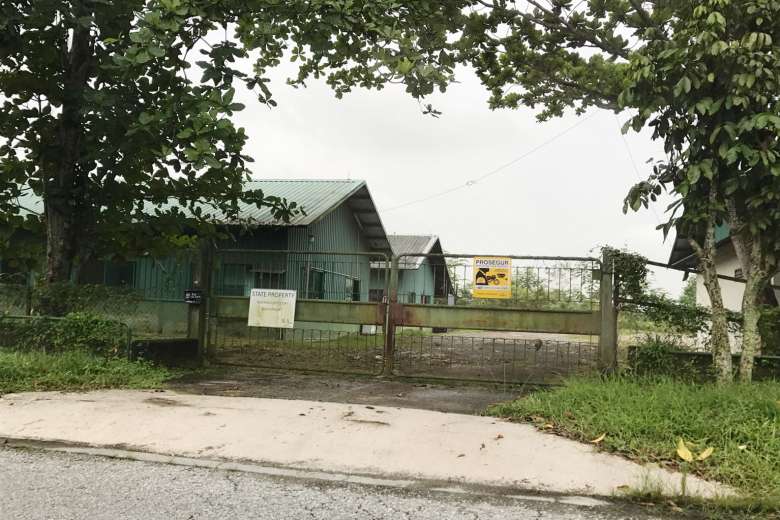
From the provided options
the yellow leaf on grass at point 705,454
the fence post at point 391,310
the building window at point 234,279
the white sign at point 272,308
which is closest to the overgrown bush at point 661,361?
the yellow leaf on grass at point 705,454

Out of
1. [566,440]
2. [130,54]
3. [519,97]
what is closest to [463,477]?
[566,440]

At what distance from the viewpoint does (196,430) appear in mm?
5863

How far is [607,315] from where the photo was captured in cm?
826

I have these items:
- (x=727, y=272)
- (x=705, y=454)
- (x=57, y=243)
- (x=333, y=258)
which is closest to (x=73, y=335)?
(x=57, y=243)

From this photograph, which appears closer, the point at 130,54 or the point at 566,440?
the point at 566,440

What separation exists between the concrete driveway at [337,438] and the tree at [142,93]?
9.60ft

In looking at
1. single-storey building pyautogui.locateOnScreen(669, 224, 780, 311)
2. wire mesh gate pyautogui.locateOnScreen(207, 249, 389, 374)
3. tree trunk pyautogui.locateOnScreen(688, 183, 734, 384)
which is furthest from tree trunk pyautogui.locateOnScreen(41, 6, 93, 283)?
single-storey building pyautogui.locateOnScreen(669, 224, 780, 311)

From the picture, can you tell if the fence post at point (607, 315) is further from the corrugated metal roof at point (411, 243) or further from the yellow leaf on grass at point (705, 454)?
the corrugated metal roof at point (411, 243)

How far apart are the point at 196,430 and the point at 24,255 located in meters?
6.46

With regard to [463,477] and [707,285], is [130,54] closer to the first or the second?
[463,477]

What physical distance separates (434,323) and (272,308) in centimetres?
257

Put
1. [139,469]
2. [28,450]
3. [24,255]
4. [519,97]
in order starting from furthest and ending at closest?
[519,97]
[24,255]
[28,450]
[139,469]

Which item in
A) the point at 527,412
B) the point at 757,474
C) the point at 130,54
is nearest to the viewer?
the point at 757,474

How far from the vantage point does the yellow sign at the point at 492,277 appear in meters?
8.62
